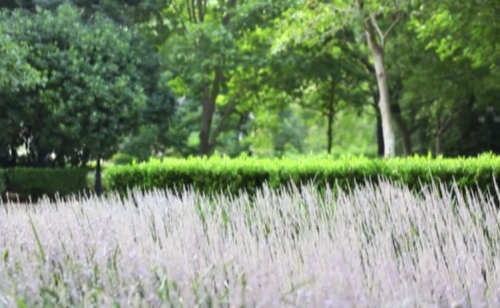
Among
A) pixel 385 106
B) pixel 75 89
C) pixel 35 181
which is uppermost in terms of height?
pixel 75 89

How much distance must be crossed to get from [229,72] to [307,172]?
24.5 feet

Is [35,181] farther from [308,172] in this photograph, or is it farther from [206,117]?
[308,172]

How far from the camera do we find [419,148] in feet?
55.3

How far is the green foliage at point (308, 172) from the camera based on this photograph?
4.94 meters

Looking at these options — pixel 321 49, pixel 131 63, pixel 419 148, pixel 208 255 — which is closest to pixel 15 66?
pixel 131 63

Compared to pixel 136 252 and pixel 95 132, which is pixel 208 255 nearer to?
pixel 136 252

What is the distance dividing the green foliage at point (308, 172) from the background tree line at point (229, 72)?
210 cm

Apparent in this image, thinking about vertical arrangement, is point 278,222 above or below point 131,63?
below

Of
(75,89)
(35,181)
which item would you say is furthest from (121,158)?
(75,89)

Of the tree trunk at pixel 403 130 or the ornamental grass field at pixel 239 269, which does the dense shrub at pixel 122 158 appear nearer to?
the tree trunk at pixel 403 130

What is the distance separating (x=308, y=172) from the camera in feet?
17.4

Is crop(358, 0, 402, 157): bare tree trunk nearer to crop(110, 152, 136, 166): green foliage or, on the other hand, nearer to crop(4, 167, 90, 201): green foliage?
crop(4, 167, 90, 201): green foliage

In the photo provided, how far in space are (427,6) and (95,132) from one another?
211 inches

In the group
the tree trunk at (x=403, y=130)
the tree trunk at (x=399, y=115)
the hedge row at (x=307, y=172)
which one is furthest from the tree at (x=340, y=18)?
the tree trunk at (x=403, y=130)
